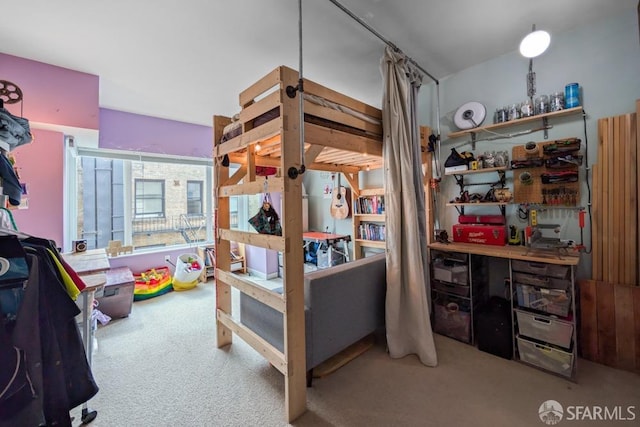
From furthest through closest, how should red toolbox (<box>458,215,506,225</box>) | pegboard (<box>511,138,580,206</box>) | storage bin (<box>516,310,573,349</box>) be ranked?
red toolbox (<box>458,215,506,225</box>)
pegboard (<box>511,138,580,206</box>)
storage bin (<box>516,310,573,349</box>)

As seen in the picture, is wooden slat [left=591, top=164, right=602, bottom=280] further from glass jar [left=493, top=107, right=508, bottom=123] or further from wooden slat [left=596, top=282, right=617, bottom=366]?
glass jar [left=493, top=107, right=508, bottom=123]

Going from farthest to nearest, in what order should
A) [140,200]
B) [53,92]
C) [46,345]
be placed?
[140,200] < [53,92] < [46,345]

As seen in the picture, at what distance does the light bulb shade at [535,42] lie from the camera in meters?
1.90

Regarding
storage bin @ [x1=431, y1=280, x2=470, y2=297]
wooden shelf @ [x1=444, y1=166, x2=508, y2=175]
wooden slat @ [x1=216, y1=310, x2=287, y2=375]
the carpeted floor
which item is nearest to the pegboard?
wooden shelf @ [x1=444, y1=166, x2=508, y2=175]

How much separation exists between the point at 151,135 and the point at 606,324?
593 cm

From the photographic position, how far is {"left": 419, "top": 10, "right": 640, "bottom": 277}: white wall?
6.79 ft

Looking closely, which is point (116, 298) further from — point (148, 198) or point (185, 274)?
point (148, 198)

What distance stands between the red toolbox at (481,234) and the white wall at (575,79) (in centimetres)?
31

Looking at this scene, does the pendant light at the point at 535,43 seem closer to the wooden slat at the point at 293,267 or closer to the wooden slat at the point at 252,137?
the wooden slat at the point at 293,267

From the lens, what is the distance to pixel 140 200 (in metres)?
4.41

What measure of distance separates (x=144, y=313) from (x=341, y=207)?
10.4 feet

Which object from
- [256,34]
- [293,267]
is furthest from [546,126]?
[256,34]

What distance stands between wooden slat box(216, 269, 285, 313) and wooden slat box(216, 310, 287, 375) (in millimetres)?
316

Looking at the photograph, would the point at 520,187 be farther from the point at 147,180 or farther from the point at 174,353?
the point at 147,180
